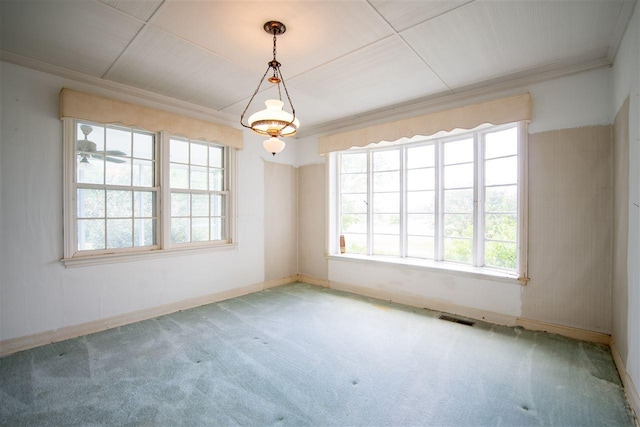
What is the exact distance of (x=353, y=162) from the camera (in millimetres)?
4777

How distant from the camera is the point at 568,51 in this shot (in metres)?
2.57

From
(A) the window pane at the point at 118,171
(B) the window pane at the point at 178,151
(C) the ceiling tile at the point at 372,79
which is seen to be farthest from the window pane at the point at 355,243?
(A) the window pane at the point at 118,171

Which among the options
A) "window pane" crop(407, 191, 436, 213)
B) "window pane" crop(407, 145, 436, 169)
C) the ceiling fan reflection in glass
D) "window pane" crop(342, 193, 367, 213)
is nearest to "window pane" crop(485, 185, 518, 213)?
"window pane" crop(407, 191, 436, 213)

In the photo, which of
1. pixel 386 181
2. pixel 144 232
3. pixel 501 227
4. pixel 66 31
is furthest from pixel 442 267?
pixel 66 31

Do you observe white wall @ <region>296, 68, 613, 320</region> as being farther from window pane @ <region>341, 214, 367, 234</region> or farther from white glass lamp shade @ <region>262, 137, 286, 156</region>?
white glass lamp shade @ <region>262, 137, 286, 156</region>

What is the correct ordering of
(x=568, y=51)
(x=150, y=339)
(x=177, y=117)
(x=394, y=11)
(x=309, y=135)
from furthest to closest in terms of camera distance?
1. (x=309, y=135)
2. (x=177, y=117)
3. (x=150, y=339)
4. (x=568, y=51)
5. (x=394, y=11)

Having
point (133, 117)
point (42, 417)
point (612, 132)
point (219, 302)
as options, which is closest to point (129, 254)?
point (219, 302)

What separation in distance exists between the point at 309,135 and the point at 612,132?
12.5 feet

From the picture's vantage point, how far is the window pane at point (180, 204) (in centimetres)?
376

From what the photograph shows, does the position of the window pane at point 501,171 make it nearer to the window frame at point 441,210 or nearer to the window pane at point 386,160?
the window frame at point 441,210

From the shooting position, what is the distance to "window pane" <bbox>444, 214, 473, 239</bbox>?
3658mm

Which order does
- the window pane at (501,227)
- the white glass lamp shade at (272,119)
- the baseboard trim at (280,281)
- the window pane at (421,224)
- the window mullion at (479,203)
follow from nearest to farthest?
1. the white glass lamp shade at (272,119)
2. the window pane at (501,227)
3. the window mullion at (479,203)
4. the window pane at (421,224)
5. the baseboard trim at (280,281)

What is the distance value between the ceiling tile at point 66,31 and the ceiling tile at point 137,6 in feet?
0.25

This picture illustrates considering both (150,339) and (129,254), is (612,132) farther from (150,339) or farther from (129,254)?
(129,254)
